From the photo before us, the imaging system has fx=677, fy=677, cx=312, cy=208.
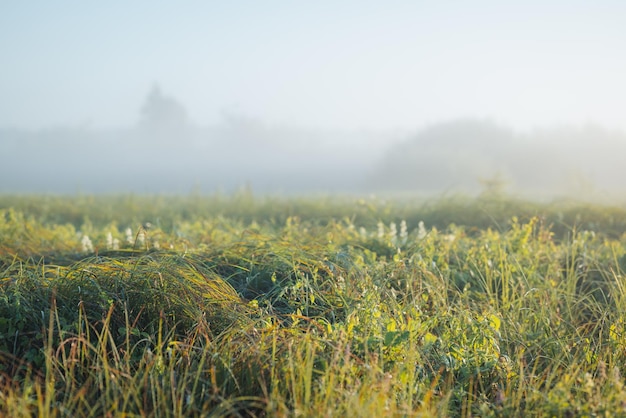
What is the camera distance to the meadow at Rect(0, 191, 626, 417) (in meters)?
2.32

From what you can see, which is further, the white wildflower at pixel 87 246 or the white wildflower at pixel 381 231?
the white wildflower at pixel 381 231

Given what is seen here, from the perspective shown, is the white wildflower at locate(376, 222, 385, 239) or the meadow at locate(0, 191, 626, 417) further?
the white wildflower at locate(376, 222, 385, 239)

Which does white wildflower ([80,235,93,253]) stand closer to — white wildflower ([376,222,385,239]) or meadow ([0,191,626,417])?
meadow ([0,191,626,417])

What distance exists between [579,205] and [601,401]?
A: 20.2 feet

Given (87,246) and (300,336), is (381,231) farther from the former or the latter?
(300,336)

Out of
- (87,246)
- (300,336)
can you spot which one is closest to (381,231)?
(87,246)

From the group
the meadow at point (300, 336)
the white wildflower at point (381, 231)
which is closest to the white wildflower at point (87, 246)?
the meadow at point (300, 336)

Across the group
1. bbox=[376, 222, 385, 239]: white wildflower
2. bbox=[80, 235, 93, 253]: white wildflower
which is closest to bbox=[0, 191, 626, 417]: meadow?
bbox=[80, 235, 93, 253]: white wildflower

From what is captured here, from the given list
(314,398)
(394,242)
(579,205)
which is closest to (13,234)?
(394,242)

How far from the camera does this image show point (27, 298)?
3.04 m

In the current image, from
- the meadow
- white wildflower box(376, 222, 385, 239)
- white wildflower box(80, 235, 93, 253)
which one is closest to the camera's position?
the meadow

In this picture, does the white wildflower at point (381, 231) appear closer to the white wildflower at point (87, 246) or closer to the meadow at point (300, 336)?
the meadow at point (300, 336)

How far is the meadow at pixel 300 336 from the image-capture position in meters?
2.32

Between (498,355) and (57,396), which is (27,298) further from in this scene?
(498,355)
